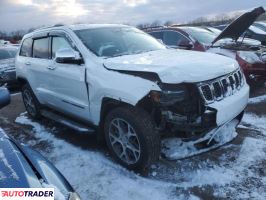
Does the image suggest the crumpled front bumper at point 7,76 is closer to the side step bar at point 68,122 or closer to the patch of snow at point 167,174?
the side step bar at point 68,122

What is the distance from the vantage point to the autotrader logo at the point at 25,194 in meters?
2.01

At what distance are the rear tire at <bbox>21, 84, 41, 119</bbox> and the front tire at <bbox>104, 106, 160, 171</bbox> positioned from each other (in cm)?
253

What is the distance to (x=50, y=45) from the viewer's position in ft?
18.6

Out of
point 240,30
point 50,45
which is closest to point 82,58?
point 50,45

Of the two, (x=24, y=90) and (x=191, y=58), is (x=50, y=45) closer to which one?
(x=24, y=90)

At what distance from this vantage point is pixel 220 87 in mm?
4059

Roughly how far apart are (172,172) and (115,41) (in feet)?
6.69

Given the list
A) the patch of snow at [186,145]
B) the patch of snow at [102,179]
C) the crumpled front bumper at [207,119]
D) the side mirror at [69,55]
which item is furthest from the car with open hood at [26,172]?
the side mirror at [69,55]

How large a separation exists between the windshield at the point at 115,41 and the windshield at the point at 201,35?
3.56 metres

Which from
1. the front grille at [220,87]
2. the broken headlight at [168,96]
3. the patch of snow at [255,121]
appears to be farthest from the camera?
the patch of snow at [255,121]

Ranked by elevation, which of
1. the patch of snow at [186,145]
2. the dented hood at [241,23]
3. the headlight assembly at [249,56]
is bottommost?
the patch of snow at [186,145]

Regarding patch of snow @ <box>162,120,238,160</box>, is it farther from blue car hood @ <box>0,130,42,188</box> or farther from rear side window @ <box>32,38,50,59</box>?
rear side window @ <box>32,38,50,59</box>

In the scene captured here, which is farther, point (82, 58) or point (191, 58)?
point (82, 58)

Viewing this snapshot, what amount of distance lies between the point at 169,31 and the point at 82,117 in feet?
17.0
